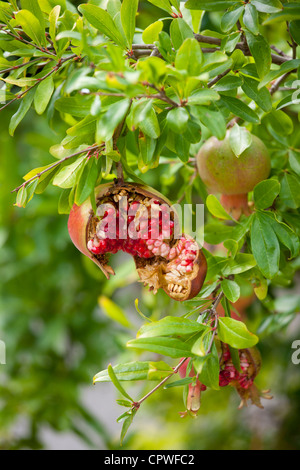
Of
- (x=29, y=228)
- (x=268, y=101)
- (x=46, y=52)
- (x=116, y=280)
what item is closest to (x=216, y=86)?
(x=268, y=101)

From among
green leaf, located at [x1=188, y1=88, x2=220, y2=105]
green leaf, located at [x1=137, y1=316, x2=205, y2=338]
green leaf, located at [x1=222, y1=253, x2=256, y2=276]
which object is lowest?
green leaf, located at [x1=137, y1=316, x2=205, y2=338]

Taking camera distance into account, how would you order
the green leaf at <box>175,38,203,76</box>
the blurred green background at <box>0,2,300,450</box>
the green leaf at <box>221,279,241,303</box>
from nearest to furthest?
1. the green leaf at <box>175,38,203,76</box>
2. the green leaf at <box>221,279,241,303</box>
3. the blurred green background at <box>0,2,300,450</box>

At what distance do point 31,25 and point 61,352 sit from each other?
0.87m

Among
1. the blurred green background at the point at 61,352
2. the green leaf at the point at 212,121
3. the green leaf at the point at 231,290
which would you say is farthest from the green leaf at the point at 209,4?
the blurred green background at the point at 61,352

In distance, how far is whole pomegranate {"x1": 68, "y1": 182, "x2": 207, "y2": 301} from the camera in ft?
1.47

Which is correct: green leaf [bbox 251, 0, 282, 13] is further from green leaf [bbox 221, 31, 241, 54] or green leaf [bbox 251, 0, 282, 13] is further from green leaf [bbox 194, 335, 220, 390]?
green leaf [bbox 194, 335, 220, 390]

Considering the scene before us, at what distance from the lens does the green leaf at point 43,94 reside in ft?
1.55

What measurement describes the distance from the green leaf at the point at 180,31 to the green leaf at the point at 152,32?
0.04 feet

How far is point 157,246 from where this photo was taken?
0.45 metres

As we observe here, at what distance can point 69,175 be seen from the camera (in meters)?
0.44

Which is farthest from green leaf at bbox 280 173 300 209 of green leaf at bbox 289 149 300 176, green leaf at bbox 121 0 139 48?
green leaf at bbox 121 0 139 48

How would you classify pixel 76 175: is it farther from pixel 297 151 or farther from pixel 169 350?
pixel 297 151

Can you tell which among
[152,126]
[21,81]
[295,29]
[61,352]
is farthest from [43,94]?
[61,352]

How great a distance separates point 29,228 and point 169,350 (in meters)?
0.80
